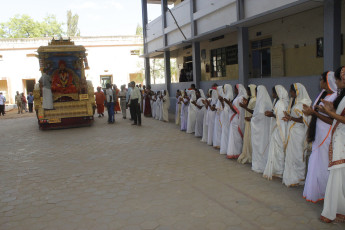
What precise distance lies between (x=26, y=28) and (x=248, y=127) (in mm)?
41658

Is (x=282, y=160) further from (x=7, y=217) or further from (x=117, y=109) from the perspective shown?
(x=117, y=109)

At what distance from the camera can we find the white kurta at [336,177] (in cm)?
331

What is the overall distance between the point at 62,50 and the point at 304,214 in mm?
10876

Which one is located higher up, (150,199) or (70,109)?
(70,109)

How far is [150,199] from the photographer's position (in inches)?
169

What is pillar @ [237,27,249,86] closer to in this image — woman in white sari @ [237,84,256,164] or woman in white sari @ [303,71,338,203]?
woman in white sari @ [237,84,256,164]

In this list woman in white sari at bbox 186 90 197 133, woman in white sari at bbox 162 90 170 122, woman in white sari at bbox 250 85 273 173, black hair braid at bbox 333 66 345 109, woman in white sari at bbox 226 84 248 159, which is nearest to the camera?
black hair braid at bbox 333 66 345 109

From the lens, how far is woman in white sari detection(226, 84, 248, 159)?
612 centimetres

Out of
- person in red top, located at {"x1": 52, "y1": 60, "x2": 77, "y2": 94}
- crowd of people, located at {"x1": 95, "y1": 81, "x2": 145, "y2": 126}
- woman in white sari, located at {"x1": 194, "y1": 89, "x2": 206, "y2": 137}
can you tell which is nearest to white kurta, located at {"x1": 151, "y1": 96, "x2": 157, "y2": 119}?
crowd of people, located at {"x1": 95, "y1": 81, "x2": 145, "y2": 126}

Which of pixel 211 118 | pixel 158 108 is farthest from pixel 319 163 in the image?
pixel 158 108

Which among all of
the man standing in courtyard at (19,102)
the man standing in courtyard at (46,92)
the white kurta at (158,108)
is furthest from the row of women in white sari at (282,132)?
the man standing in courtyard at (19,102)

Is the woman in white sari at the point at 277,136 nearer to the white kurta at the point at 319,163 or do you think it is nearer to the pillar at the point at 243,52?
the white kurta at the point at 319,163

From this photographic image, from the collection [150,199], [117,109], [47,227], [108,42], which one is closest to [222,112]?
[150,199]

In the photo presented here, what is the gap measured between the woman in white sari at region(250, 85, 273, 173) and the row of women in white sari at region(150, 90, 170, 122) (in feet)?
25.0
